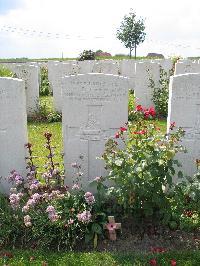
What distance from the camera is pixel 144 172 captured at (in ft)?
13.5

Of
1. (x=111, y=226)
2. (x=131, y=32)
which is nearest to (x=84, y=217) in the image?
(x=111, y=226)

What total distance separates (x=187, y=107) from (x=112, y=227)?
1898mm

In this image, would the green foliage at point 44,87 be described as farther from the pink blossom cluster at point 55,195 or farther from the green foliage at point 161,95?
the pink blossom cluster at point 55,195

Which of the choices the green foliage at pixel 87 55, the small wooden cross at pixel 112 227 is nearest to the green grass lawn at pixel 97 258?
the small wooden cross at pixel 112 227

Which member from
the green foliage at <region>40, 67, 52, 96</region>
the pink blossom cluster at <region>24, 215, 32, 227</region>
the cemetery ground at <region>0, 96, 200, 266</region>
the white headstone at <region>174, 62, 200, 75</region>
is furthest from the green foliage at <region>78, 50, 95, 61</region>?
A: the pink blossom cluster at <region>24, 215, 32, 227</region>

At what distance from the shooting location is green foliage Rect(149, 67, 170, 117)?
1063 cm

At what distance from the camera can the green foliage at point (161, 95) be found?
1063cm

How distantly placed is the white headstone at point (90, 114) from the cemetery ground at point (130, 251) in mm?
954

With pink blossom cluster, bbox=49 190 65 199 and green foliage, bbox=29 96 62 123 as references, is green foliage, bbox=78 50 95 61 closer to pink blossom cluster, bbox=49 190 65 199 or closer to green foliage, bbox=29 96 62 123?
green foliage, bbox=29 96 62 123

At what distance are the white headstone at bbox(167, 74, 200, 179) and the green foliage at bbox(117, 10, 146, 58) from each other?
111 feet

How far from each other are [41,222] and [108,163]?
1.00 meters

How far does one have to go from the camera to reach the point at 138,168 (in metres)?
4.06

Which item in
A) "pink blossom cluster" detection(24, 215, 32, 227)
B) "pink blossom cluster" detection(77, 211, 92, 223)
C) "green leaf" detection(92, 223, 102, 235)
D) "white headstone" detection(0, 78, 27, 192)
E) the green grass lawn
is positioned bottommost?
the green grass lawn

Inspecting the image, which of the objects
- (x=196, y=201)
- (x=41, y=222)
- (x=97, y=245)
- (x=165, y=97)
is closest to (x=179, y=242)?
(x=196, y=201)
